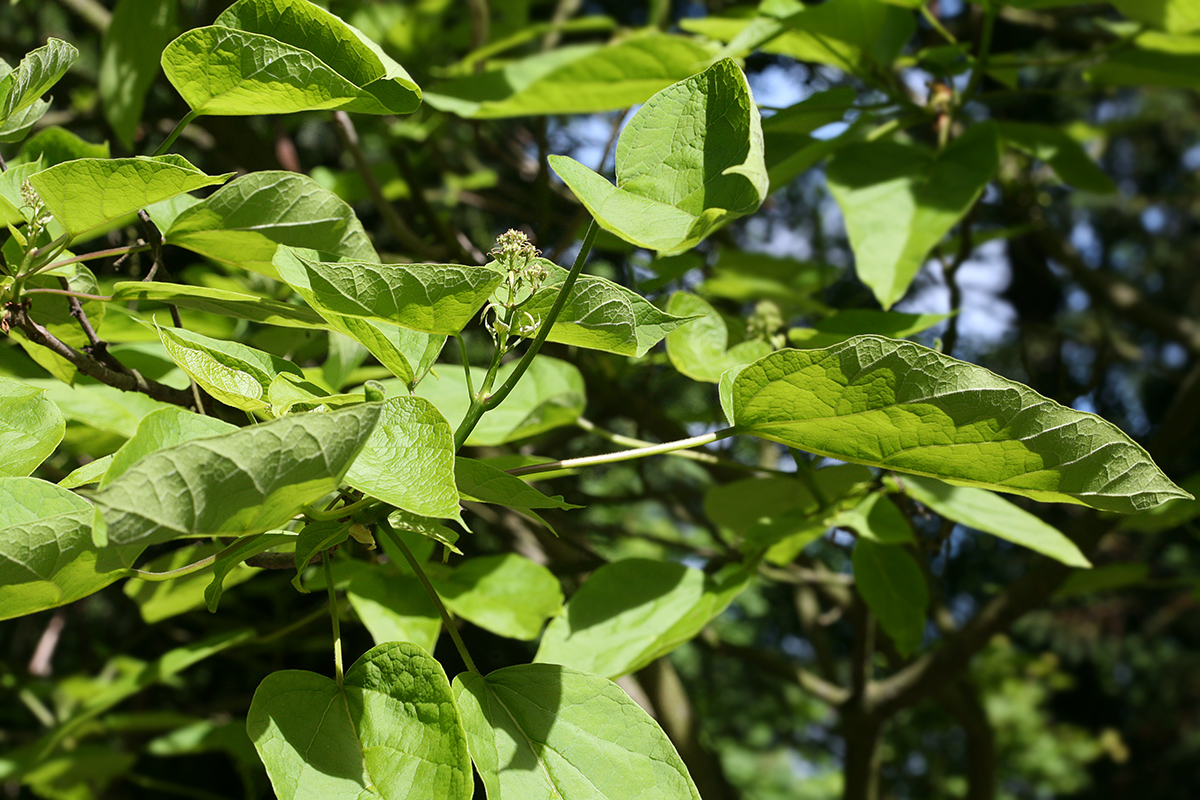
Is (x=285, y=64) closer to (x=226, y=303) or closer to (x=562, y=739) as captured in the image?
(x=226, y=303)

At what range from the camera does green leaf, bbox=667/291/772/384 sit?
2.48ft

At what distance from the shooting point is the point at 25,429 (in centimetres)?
52

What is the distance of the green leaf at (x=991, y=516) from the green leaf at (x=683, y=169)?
0.46 meters

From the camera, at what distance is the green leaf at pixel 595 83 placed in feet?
3.14

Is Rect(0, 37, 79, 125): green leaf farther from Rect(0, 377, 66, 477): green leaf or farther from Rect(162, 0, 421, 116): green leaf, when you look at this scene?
Rect(0, 377, 66, 477): green leaf

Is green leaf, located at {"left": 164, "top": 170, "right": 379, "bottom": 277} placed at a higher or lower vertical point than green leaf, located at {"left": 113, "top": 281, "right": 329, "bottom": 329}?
higher

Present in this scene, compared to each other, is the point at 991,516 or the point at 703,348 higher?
the point at 703,348

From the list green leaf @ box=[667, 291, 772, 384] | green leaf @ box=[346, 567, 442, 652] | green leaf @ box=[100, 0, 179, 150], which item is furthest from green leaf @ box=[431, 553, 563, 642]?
green leaf @ box=[100, 0, 179, 150]

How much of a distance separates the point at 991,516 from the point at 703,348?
0.32 meters

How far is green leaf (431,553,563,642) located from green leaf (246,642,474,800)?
0.31 metres

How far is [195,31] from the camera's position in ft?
1.76

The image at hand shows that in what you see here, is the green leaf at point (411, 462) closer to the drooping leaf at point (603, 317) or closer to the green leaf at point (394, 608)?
the drooping leaf at point (603, 317)

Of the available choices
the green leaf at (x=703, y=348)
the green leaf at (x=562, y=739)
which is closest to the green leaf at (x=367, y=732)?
the green leaf at (x=562, y=739)

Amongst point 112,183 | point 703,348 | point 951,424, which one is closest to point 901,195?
point 703,348
